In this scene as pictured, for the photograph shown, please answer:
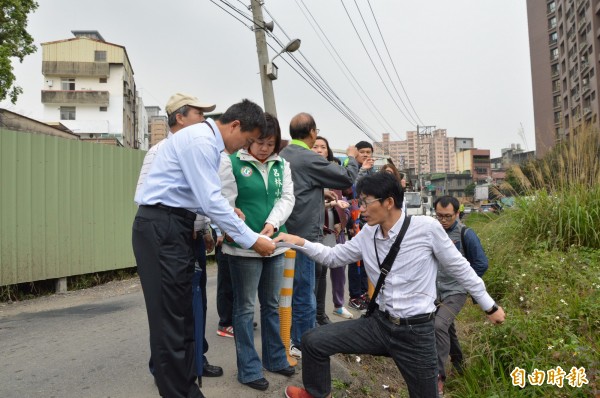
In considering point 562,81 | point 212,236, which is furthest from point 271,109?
point 562,81

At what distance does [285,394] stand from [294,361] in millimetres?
504

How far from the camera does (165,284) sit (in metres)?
2.40

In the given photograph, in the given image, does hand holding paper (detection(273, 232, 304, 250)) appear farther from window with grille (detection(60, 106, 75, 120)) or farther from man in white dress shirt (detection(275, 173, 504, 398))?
window with grille (detection(60, 106, 75, 120))

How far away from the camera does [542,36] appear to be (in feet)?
188

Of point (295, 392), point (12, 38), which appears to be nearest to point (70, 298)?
point (295, 392)

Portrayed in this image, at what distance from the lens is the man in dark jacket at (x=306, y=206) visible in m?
3.54

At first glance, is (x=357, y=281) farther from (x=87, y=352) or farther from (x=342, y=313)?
(x=87, y=352)

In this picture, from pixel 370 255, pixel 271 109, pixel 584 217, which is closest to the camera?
pixel 370 255

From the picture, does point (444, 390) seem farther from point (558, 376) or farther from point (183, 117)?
point (183, 117)

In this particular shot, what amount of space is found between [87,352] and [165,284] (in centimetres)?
194

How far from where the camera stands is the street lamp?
9.71 metres

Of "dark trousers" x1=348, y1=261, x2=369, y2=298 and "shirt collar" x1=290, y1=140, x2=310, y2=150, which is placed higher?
"shirt collar" x1=290, y1=140, x2=310, y2=150

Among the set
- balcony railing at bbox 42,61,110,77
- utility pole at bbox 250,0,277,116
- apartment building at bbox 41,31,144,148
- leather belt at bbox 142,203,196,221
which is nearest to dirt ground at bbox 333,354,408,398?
leather belt at bbox 142,203,196,221

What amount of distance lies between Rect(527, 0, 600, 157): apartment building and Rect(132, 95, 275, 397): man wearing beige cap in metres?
30.6
